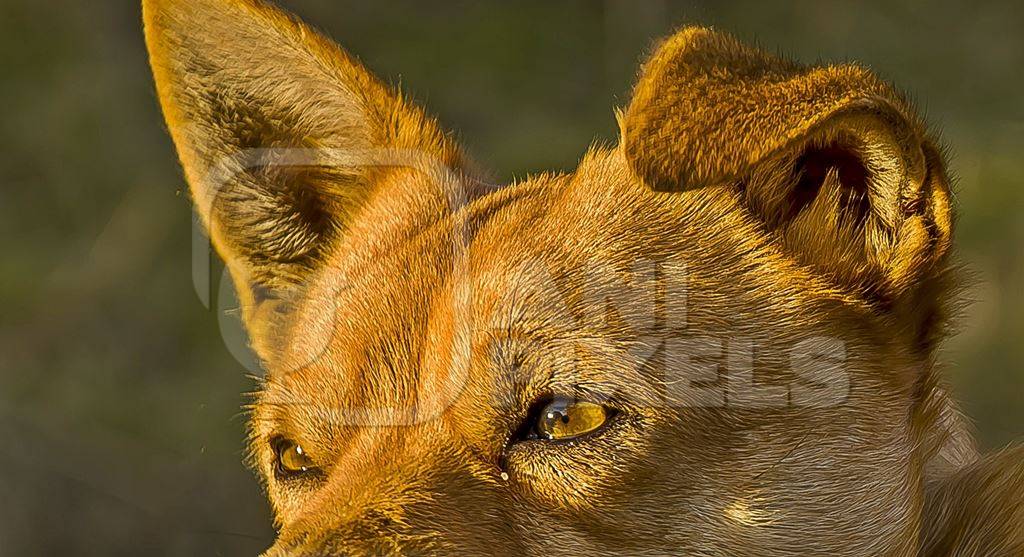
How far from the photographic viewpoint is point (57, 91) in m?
7.30

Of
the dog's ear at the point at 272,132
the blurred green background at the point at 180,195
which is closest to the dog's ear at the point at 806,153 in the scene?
the dog's ear at the point at 272,132

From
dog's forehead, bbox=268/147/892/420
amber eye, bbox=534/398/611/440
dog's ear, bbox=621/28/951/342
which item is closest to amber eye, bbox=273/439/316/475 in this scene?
dog's forehead, bbox=268/147/892/420

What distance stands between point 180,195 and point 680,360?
12.2 ft

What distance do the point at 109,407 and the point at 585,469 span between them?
4.97 metres

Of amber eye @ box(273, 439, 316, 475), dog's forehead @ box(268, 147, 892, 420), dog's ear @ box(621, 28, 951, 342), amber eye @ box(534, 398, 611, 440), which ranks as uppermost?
dog's ear @ box(621, 28, 951, 342)

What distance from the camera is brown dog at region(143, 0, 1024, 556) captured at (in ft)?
7.09

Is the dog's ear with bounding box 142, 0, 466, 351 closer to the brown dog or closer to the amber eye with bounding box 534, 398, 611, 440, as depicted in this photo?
the brown dog

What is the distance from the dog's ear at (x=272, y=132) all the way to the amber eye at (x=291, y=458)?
0.47m

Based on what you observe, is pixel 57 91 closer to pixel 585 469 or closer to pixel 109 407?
pixel 109 407

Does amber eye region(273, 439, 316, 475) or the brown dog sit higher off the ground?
the brown dog

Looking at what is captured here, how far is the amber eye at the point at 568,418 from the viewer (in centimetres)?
223

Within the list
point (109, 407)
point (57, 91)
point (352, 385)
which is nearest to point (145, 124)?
point (57, 91)

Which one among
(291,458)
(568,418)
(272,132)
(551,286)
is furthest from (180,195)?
(568,418)

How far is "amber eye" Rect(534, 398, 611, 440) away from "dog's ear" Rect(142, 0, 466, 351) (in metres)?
0.86
